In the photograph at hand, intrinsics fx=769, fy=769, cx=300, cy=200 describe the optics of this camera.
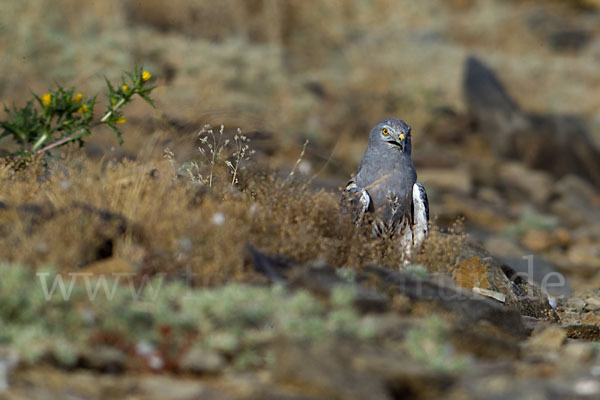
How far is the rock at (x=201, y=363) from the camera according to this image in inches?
150

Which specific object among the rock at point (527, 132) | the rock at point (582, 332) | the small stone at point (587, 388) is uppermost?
the rock at point (527, 132)

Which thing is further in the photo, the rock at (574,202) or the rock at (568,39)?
the rock at (568,39)

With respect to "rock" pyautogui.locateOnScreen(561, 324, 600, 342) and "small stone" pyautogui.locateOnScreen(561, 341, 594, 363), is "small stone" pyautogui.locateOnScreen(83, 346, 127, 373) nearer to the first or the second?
"small stone" pyautogui.locateOnScreen(561, 341, 594, 363)

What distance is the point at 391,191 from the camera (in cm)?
635

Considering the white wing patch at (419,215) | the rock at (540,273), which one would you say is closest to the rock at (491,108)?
the rock at (540,273)

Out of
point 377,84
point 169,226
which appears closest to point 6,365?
point 169,226

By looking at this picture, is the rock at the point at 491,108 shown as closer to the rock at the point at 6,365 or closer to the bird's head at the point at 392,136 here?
the bird's head at the point at 392,136

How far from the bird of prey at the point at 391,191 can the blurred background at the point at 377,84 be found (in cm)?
331

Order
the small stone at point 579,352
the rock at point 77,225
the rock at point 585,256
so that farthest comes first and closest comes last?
the rock at point 585,256 → the rock at point 77,225 → the small stone at point 579,352

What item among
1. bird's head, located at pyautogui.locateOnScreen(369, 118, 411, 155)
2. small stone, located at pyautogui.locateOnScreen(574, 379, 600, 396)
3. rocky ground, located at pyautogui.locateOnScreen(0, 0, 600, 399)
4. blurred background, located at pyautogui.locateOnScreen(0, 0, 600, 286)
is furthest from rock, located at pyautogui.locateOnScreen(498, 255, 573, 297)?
small stone, located at pyautogui.locateOnScreen(574, 379, 600, 396)

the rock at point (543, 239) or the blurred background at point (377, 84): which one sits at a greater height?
the blurred background at point (377, 84)

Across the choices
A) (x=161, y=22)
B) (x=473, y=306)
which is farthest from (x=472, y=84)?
(x=473, y=306)

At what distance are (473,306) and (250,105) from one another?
1224 cm

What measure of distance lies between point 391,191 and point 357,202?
0.30 meters
